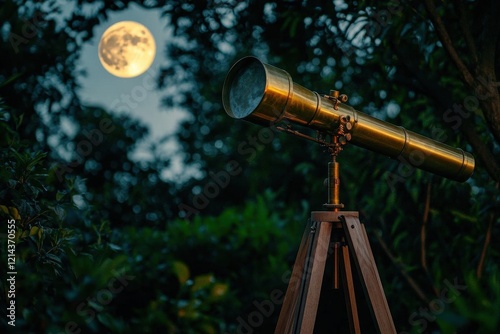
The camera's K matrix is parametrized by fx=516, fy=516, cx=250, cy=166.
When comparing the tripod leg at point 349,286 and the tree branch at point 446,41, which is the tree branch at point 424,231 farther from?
the tripod leg at point 349,286

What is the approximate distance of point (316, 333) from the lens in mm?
3326

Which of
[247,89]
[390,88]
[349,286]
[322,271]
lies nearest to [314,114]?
[247,89]

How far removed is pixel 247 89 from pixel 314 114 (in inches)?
11.6

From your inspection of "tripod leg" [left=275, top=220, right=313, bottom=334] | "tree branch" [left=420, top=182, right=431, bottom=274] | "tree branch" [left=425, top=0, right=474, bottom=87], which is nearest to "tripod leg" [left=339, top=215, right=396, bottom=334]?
"tripod leg" [left=275, top=220, right=313, bottom=334]

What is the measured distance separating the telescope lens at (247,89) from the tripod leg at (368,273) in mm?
588

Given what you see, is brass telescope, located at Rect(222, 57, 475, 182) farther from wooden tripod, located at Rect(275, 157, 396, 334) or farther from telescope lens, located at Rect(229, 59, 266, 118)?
wooden tripod, located at Rect(275, 157, 396, 334)

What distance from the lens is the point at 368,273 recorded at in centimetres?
205

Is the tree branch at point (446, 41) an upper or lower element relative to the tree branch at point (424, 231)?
upper

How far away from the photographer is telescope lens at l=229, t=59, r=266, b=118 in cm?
203

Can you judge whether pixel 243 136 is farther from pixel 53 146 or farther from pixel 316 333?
pixel 316 333

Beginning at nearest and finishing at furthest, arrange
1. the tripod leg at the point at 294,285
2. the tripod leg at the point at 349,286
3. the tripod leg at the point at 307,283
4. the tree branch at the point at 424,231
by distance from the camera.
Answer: the tripod leg at the point at 307,283 → the tripod leg at the point at 294,285 → the tripod leg at the point at 349,286 → the tree branch at the point at 424,231

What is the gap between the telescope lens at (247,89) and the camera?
80.0 inches

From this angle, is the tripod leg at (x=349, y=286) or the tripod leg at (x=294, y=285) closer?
the tripod leg at (x=294, y=285)

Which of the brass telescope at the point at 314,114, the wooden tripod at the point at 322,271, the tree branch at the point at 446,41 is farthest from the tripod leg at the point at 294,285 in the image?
the tree branch at the point at 446,41
